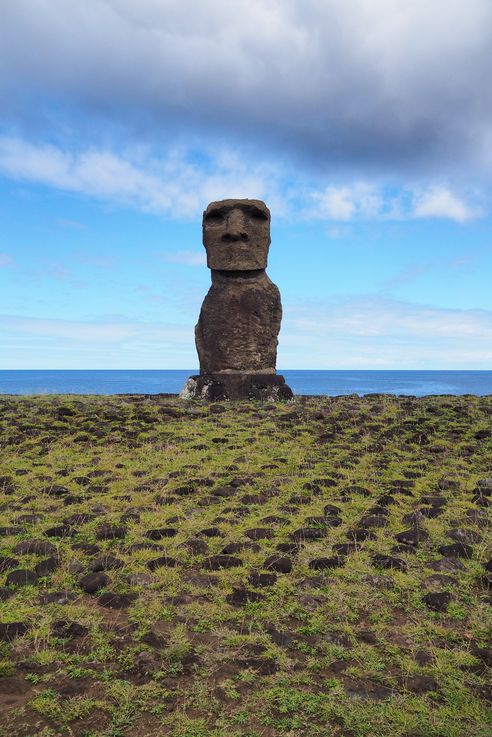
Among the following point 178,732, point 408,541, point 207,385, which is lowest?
point 178,732

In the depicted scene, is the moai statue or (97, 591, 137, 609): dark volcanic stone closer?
(97, 591, 137, 609): dark volcanic stone

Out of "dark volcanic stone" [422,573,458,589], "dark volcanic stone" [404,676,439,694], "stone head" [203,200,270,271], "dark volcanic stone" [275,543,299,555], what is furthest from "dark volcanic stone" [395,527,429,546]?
"stone head" [203,200,270,271]

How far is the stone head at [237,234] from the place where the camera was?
16.9m

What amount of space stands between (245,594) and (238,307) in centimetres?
1275

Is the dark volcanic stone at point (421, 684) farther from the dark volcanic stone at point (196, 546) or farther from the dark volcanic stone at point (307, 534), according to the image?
the dark volcanic stone at point (196, 546)

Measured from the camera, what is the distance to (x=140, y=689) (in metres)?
3.66

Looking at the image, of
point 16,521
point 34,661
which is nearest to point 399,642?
point 34,661

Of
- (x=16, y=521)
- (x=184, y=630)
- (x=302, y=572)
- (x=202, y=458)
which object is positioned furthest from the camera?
(x=202, y=458)

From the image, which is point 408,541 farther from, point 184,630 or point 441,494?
point 184,630

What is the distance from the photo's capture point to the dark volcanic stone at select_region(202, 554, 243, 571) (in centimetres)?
556

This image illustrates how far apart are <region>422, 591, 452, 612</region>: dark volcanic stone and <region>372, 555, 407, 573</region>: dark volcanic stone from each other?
2.00ft

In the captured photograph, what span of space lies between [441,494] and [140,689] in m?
5.46

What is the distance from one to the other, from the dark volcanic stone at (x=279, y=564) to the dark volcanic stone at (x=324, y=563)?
221 millimetres

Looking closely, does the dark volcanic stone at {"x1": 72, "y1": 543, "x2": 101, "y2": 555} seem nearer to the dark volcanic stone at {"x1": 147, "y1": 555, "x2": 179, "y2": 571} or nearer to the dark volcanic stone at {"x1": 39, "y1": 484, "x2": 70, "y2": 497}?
the dark volcanic stone at {"x1": 147, "y1": 555, "x2": 179, "y2": 571}
